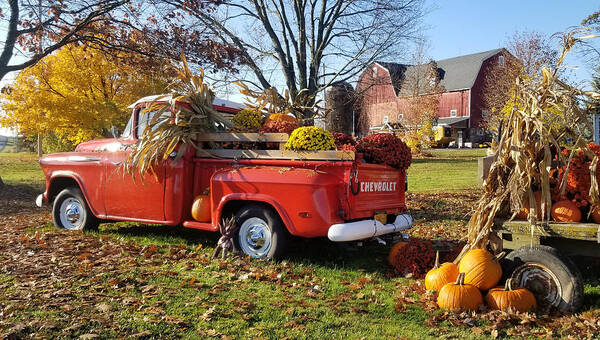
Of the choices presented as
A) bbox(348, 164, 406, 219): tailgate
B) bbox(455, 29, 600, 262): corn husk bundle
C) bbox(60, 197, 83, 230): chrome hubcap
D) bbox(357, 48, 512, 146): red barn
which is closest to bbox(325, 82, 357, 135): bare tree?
bbox(357, 48, 512, 146): red barn

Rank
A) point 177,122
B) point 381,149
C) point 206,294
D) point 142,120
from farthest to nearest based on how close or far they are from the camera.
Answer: point 142,120 → point 177,122 → point 381,149 → point 206,294

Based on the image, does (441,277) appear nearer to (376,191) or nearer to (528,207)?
(528,207)

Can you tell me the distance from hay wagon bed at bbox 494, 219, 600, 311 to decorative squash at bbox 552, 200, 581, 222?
0.35 ft

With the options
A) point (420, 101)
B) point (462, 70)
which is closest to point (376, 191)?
point (420, 101)

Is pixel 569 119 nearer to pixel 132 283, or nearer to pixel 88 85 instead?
pixel 132 283

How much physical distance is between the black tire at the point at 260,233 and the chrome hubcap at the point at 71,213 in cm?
311

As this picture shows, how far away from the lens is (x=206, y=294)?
4480 millimetres

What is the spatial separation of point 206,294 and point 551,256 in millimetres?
2999

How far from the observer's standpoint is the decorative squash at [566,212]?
4.34 m

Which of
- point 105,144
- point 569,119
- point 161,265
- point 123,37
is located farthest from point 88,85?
point 569,119

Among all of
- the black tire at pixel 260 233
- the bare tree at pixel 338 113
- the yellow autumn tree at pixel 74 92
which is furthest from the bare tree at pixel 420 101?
the black tire at pixel 260 233

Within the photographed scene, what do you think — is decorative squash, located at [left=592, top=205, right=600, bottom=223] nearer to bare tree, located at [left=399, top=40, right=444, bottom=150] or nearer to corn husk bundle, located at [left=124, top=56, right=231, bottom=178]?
corn husk bundle, located at [left=124, top=56, right=231, bottom=178]

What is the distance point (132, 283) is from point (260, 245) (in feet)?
4.97

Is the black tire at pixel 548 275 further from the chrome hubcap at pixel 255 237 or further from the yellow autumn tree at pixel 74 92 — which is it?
the yellow autumn tree at pixel 74 92
